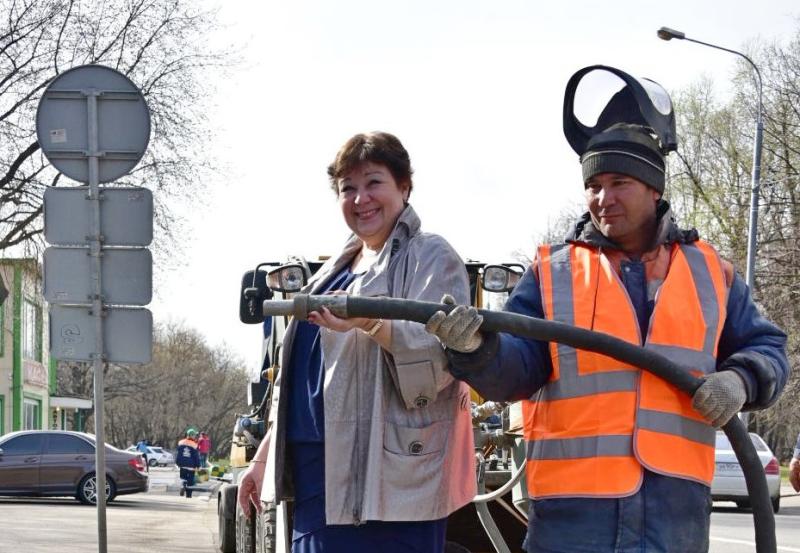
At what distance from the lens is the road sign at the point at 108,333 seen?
8141mm

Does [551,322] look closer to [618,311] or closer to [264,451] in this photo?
[618,311]

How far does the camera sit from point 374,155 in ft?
14.9

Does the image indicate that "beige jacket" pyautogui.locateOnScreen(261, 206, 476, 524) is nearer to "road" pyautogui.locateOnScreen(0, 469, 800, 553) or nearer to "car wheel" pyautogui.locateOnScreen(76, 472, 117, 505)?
"road" pyautogui.locateOnScreen(0, 469, 800, 553)

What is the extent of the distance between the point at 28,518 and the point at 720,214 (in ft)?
Answer: 105

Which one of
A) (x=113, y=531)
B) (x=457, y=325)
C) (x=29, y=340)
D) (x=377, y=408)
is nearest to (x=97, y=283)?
(x=377, y=408)

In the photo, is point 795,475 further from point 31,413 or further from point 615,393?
point 31,413

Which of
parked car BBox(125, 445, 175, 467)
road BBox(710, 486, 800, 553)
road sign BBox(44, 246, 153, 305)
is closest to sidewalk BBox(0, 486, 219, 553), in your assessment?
road BBox(710, 486, 800, 553)

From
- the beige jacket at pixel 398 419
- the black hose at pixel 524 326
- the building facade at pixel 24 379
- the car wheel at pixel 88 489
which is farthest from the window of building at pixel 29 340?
the black hose at pixel 524 326

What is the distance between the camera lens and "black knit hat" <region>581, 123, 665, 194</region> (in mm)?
3916

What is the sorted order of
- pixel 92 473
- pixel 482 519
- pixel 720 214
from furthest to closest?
pixel 720 214 < pixel 92 473 < pixel 482 519

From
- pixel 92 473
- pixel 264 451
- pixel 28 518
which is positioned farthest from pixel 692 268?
pixel 92 473

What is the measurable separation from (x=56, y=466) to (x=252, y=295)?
17997 mm

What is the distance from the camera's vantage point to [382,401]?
4250 millimetres

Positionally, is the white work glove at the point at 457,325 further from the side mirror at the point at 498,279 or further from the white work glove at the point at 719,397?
the side mirror at the point at 498,279
